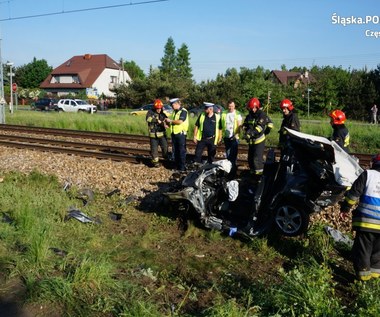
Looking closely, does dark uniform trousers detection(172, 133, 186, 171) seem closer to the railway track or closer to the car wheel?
the railway track

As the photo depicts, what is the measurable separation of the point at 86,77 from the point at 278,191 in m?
69.3

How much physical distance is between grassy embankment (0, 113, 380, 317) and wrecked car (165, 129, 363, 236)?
0.26 metres

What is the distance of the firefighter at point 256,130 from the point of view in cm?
823

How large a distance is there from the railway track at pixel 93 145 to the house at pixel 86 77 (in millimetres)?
51250

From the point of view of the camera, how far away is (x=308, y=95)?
4178cm

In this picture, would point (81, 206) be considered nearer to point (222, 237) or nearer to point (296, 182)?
point (222, 237)

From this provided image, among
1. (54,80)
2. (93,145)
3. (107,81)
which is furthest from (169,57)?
(93,145)

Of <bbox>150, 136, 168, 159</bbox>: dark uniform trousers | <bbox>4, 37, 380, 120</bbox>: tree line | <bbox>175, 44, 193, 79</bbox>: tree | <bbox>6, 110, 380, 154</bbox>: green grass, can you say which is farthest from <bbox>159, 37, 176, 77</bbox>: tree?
<bbox>150, 136, 168, 159</bbox>: dark uniform trousers

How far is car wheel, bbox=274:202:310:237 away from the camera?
19.2ft

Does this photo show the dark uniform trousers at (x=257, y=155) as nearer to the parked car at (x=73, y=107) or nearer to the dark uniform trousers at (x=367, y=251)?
the dark uniform trousers at (x=367, y=251)

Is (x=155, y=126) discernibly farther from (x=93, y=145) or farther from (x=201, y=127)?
(x=93, y=145)

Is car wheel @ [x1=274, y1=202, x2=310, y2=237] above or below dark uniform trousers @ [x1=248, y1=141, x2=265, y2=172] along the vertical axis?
below

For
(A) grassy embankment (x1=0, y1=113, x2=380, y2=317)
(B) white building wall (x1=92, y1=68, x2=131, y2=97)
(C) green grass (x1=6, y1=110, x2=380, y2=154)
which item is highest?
(B) white building wall (x1=92, y1=68, x2=131, y2=97)

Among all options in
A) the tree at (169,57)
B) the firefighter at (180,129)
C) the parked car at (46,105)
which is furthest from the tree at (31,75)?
the firefighter at (180,129)
